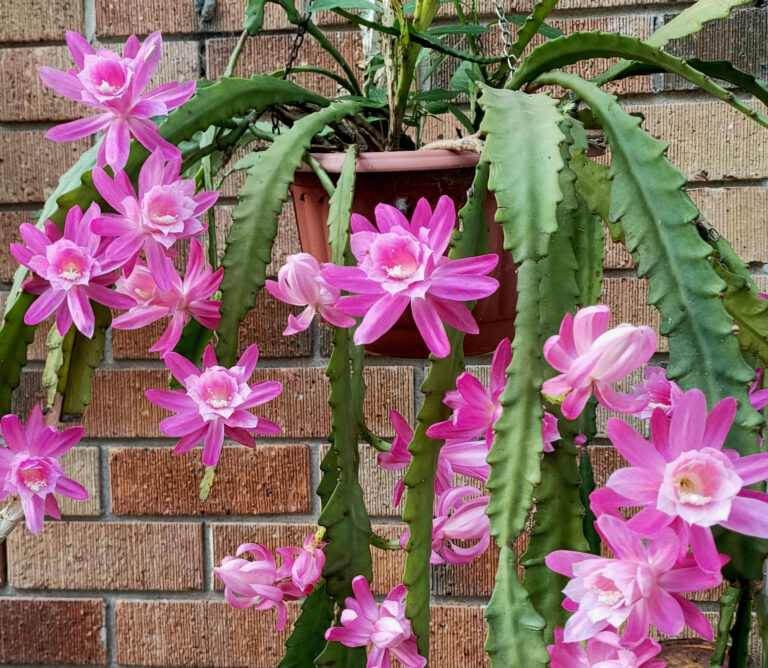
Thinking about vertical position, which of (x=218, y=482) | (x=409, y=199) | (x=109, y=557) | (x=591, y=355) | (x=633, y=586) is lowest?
(x=109, y=557)

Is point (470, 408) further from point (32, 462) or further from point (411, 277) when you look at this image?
point (32, 462)

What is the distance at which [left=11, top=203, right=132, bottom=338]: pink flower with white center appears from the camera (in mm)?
550

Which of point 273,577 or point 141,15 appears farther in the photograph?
point 141,15

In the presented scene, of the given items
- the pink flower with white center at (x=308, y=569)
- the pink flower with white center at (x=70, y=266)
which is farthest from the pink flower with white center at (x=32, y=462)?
the pink flower with white center at (x=308, y=569)

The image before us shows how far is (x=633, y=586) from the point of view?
0.41 meters

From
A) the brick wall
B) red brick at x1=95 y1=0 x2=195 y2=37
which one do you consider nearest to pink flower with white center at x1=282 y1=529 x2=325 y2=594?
the brick wall

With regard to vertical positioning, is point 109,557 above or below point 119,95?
below

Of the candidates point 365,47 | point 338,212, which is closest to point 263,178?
point 338,212

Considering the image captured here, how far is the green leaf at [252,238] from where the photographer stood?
1.93 feet

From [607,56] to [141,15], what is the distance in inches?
29.0

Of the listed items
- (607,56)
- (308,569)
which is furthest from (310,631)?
(607,56)

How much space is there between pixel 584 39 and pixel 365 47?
0.33 meters

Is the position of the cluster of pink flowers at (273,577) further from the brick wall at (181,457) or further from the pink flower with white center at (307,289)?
the brick wall at (181,457)

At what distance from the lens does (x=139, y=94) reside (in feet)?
1.89
